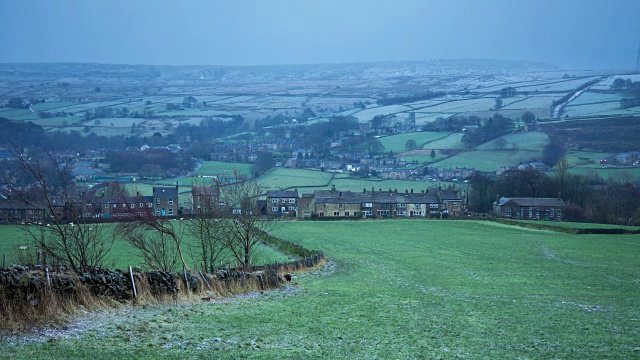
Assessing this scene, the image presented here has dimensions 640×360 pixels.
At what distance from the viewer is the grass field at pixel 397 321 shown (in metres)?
11.4

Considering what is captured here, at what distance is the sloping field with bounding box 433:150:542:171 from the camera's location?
359 feet

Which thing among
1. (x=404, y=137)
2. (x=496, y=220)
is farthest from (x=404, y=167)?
(x=496, y=220)

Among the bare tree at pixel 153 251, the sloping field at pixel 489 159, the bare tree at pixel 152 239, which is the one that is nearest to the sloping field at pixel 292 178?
the sloping field at pixel 489 159

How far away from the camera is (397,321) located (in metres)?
15.0

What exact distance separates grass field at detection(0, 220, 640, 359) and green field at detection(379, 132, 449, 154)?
98.7m

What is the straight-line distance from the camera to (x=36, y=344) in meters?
10.6

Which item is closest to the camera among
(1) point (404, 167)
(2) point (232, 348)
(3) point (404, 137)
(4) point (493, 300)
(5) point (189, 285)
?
(2) point (232, 348)

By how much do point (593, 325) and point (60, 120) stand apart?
151 meters

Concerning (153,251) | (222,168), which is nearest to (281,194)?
(222,168)

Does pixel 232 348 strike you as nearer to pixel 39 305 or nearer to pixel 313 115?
pixel 39 305

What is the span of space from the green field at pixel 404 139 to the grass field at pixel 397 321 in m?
98.7

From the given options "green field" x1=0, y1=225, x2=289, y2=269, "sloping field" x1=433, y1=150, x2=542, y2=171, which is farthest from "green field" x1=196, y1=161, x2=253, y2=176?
"green field" x1=0, y1=225, x2=289, y2=269

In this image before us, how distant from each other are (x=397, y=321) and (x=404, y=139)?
A: 402 feet

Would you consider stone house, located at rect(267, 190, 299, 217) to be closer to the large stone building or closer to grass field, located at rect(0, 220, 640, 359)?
the large stone building
